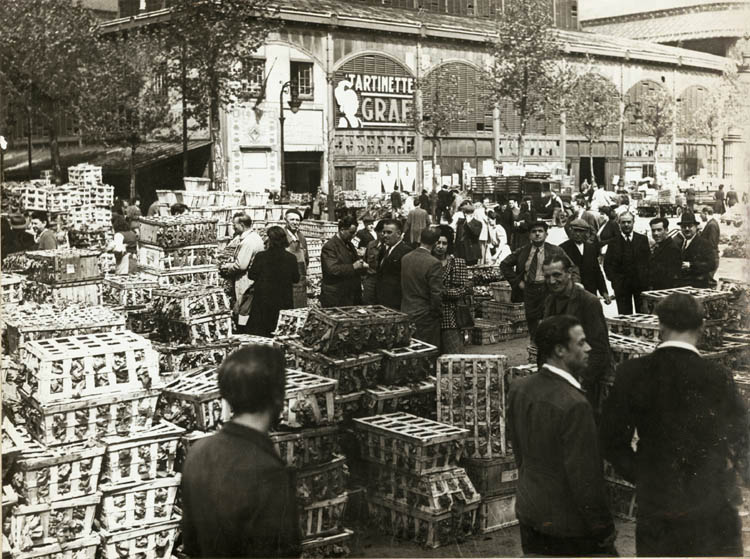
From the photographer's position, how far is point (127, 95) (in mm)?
33656

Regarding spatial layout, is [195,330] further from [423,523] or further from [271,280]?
[423,523]

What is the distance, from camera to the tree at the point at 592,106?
49078mm

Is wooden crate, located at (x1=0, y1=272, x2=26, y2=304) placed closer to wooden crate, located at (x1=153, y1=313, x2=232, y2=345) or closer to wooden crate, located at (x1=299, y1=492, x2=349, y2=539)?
wooden crate, located at (x1=153, y1=313, x2=232, y2=345)

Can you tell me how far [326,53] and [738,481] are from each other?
125 ft

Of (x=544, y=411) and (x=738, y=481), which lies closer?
(x=544, y=411)

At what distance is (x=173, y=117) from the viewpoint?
119ft

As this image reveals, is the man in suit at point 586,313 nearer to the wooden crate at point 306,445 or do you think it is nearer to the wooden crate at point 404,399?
the wooden crate at point 404,399

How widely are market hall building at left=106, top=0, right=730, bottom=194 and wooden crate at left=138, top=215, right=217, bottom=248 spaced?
72.4 feet

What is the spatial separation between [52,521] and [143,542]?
2.08 feet

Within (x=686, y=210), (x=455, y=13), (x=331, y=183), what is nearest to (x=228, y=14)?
(x=331, y=183)

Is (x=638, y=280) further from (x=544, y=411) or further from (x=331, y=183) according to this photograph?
(x=331, y=183)

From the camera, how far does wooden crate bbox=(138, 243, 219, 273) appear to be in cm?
1253

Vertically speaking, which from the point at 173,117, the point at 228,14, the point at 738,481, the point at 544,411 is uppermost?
the point at 228,14

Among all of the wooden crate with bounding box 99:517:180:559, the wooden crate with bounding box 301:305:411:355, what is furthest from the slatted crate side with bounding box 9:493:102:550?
the wooden crate with bounding box 301:305:411:355
